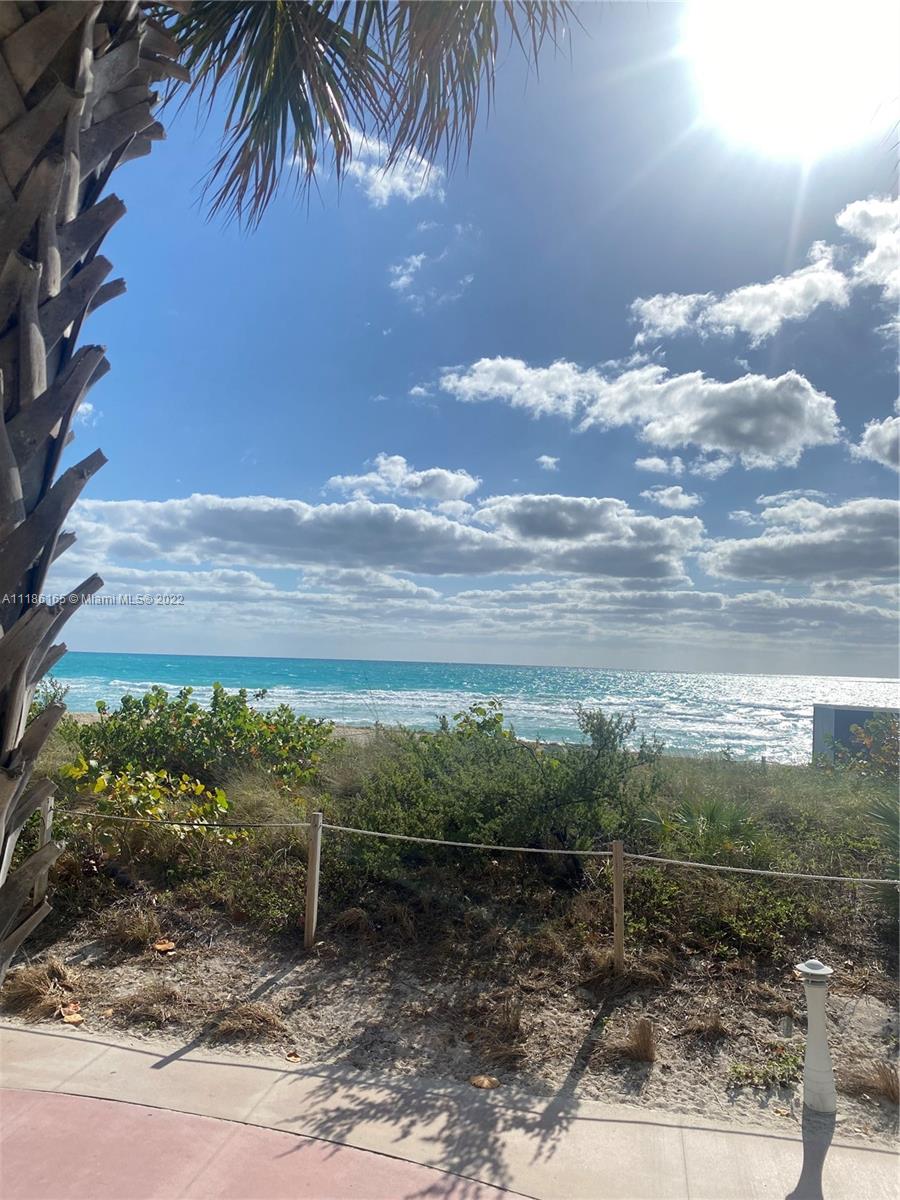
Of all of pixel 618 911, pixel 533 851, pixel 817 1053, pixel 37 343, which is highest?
pixel 37 343

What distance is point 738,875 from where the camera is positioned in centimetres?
581

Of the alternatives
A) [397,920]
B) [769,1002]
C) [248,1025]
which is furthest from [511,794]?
[248,1025]

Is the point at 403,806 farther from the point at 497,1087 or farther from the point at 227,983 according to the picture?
the point at 497,1087

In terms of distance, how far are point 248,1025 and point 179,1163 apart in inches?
47.9

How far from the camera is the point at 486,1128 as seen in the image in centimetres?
357

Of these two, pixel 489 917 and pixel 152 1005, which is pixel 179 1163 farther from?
pixel 489 917

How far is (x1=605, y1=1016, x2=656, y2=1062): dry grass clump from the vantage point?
413 cm

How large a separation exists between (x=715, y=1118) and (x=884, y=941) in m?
2.29

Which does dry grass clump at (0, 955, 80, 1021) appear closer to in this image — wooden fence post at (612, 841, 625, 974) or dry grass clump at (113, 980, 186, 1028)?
dry grass clump at (113, 980, 186, 1028)

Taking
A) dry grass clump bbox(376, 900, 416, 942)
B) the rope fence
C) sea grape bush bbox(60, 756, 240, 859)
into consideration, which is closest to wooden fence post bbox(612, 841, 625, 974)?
the rope fence

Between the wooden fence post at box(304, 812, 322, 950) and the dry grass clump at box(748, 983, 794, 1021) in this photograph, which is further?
the wooden fence post at box(304, 812, 322, 950)

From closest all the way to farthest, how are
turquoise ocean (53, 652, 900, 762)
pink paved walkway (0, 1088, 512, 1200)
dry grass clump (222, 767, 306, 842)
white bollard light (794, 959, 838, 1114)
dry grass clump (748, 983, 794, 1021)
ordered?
pink paved walkway (0, 1088, 512, 1200) < white bollard light (794, 959, 838, 1114) < dry grass clump (748, 983, 794, 1021) < dry grass clump (222, 767, 306, 842) < turquoise ocean (53, 652, 900, 762)

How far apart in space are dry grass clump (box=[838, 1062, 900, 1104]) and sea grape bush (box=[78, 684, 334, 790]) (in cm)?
600

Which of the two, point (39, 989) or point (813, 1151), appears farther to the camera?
point (39, 989)
